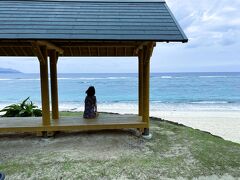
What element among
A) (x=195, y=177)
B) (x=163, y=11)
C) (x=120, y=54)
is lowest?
(x=195, y=177)

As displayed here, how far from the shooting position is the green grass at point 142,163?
4.79m

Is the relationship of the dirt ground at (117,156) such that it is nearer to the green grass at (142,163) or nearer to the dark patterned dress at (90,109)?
the green grass at (142,163)

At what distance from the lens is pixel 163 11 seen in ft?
22.8

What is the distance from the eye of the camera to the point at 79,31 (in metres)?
5.93

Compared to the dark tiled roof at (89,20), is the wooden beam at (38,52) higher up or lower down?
lower down

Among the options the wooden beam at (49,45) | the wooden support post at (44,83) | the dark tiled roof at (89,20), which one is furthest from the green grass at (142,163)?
the dark tiled roof at (89,20)

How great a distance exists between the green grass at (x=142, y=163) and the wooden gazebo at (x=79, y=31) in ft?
2.82

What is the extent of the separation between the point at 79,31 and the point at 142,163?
10.0 feet

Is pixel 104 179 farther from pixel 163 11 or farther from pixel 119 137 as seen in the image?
pixel 163 11

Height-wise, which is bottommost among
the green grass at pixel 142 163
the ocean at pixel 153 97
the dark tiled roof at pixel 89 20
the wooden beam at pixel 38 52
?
the ocean at pixel 153 97

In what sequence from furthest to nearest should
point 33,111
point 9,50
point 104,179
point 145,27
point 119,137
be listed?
point 33,111
point 9,50
point 119,137
point 145,27
point 104,179

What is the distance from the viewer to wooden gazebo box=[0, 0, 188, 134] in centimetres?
577

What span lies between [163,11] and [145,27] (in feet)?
3.68

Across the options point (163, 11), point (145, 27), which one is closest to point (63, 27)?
point (145, 27)
